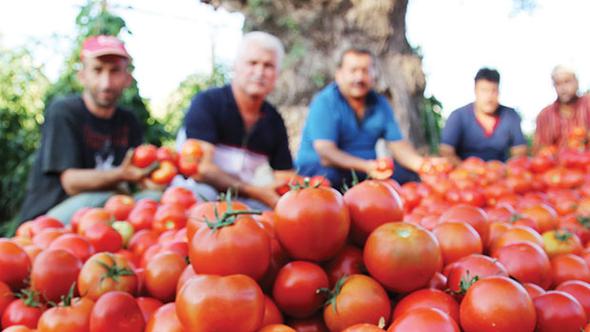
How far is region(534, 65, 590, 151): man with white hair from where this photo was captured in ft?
16.6

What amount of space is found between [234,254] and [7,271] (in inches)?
34.6

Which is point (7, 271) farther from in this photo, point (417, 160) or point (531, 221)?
point (417, 160)

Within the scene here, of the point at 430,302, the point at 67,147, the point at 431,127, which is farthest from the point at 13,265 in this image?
the point at 431,127

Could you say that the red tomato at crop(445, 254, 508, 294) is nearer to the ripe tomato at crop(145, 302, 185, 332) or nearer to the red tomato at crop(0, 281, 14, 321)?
the ripe tomato at crop(145, 302, 185, 332)

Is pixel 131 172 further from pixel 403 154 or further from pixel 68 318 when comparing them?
pixel 403 154

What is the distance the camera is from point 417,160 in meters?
4.01

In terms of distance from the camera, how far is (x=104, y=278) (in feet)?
4.55

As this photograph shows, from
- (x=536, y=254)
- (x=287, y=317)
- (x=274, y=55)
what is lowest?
(x=287, y=317)

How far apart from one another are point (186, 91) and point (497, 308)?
27.3 feet

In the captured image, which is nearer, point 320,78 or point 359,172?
point 359,172

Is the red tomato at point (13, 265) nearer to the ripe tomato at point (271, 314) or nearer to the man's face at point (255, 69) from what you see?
the ripe tomato at point (271, 314)

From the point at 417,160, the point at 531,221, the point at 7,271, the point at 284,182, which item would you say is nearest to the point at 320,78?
the point at 417,160

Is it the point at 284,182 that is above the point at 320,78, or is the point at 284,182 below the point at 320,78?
below

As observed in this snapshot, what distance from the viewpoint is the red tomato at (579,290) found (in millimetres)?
1290
